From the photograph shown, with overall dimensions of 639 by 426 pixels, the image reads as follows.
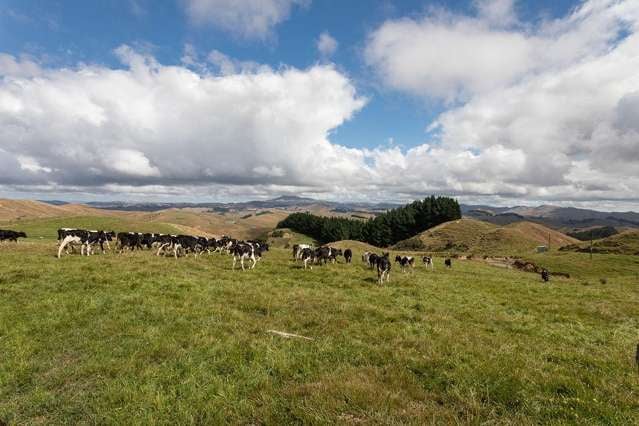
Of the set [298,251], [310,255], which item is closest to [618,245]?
[298,251]

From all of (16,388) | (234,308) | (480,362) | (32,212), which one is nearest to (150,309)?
(234,308)

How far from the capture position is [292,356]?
924cm

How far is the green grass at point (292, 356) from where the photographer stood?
21.6 feet

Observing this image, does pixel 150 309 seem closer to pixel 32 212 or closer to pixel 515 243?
pixel 515 243

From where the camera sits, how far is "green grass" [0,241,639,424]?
6.58 metres

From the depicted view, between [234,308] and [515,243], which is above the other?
[234,308]

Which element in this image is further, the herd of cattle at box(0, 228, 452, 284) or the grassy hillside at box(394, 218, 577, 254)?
the grassy hillside at box(394, 218, 577, 254)

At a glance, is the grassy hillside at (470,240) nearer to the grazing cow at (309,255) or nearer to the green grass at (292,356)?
the grazing cow at (309,255)

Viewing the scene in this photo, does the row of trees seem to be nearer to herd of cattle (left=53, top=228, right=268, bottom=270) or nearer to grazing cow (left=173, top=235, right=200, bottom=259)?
herd of cattle (left=53, top=228, right=268, bottom=270)

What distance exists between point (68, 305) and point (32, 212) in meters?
219

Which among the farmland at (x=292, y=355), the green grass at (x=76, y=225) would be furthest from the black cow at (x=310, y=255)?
the green grass at (x=76, y=225)

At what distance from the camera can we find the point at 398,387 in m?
7.23

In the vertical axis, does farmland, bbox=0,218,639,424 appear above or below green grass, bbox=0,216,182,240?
above

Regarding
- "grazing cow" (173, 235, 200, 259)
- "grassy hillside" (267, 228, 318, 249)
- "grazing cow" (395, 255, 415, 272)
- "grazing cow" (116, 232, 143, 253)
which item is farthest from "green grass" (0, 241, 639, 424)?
"grassy hillside" (267, 228, 318, 249)
